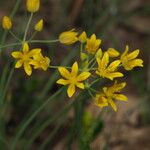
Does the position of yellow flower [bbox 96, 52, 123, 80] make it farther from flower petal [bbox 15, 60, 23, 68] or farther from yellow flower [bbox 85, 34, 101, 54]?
flower petal [bbox 15, 60, 23, 68]

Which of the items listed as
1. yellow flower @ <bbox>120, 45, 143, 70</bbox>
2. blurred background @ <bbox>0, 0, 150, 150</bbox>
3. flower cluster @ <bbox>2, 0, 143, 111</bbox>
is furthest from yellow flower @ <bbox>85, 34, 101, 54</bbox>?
blurred background @ <bbox>0, 0, 150, 150</bbox>

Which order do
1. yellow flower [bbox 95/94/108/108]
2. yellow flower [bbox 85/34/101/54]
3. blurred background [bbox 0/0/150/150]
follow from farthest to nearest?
blurred background [bbox 0/0/150/150], yellow flower [bbox 85/34/101/54], yellow flower [bbox 95/94/108/108]

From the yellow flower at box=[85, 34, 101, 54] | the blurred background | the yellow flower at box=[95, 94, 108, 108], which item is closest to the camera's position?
the yellow flower at box=[95, 94, 108, 108]

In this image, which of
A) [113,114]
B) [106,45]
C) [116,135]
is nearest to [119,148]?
[116,135]

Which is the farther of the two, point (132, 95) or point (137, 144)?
point (132, 95)

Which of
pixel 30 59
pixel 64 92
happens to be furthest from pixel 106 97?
pixel 64 92

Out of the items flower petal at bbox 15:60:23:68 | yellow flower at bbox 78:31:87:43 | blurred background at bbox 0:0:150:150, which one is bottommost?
flower petal at bbox 15:60:23:68

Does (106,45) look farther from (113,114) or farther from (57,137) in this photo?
(57,137)

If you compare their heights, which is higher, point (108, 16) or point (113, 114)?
point (108, 16)
